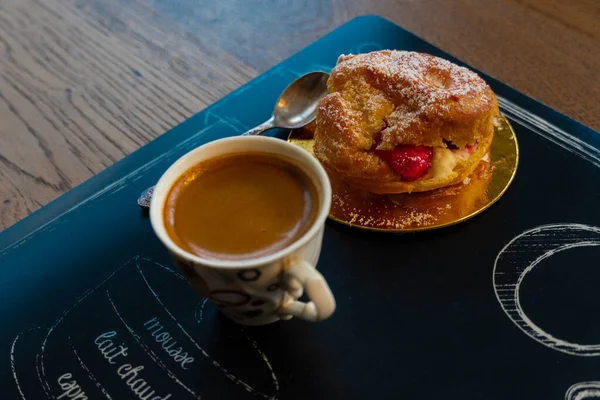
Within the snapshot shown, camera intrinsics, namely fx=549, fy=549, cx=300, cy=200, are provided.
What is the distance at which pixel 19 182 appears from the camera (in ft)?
3.29

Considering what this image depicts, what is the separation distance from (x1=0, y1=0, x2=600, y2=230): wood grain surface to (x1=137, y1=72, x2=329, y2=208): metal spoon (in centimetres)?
18

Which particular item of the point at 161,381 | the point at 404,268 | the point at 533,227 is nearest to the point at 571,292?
the point at 533,227

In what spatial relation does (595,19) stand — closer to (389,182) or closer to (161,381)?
(389,182)

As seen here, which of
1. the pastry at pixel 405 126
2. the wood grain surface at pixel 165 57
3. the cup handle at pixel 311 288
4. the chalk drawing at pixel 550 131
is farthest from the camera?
the wood grain surface at pixel 165 57

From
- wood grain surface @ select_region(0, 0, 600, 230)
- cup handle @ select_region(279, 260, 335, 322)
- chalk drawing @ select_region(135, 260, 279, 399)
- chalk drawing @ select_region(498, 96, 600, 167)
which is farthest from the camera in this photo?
wood grain surface @ select_region(0, 0, 600, 230)

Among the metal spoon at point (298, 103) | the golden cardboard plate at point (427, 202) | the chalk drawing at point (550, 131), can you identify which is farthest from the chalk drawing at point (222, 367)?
the chalk drawing at point (550, 131)

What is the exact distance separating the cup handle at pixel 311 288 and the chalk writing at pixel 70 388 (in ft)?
1.00

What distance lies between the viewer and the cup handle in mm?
583

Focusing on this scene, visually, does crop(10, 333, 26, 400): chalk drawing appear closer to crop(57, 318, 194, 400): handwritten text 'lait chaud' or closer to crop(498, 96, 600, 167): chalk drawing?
crop(57, 318, 194, 400): handwritten text 'lait chaud'

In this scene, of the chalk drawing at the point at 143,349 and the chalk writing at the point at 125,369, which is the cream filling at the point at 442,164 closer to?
the chalk drawing at the point at 143,349

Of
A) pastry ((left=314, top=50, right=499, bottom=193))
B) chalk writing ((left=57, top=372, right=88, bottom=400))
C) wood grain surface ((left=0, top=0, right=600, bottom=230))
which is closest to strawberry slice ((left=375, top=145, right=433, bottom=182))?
pastry ((left=314, top=50, right=499, bottom=193))

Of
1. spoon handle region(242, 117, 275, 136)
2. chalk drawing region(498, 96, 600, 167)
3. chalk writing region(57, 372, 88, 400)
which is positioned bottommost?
chalk writing region(57, 372, 88, 400)

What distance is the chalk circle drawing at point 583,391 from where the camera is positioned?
65 cm

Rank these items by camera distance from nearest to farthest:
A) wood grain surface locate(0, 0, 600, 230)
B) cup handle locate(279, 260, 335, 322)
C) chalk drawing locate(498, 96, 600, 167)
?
cup handle locate(279, 260, 335, 322) → chalk drawing locate(498, 96, 600, 167) → wood grain surface locate(0, 0, 600, 230)
